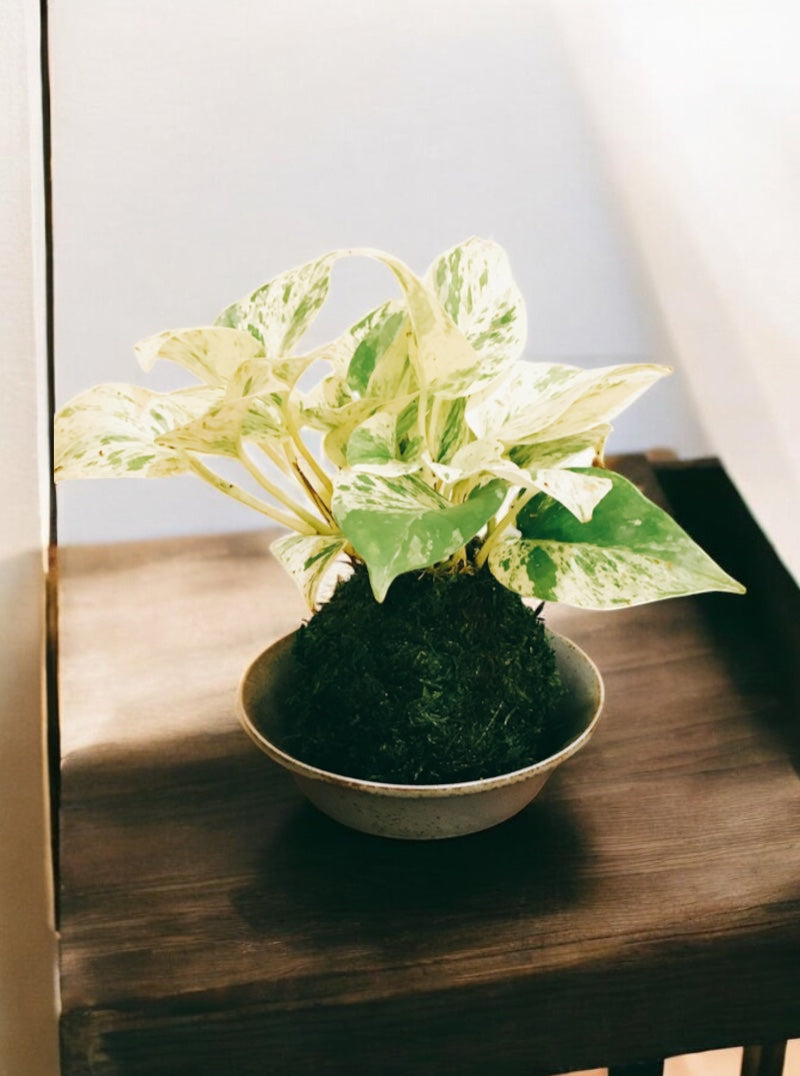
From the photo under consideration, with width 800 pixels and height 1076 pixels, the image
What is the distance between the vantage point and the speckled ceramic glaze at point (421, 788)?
1.72 ft


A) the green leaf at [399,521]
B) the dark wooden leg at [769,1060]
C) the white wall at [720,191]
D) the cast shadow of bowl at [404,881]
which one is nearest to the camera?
the green leaf at [399,521]

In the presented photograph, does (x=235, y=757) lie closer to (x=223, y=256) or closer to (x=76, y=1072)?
(x=76, y=1072)

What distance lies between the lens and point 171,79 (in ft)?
3.01

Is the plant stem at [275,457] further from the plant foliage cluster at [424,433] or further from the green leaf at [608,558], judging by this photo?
the green leaf at [608,558]

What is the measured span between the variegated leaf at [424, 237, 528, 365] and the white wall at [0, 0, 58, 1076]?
0.38 meters

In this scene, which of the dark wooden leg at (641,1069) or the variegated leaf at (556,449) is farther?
the dark wooden leg at (641,1069)

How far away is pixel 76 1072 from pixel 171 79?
2.53ft

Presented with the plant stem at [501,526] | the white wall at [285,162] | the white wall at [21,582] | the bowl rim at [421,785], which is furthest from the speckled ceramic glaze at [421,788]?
the white wall at [285,162]

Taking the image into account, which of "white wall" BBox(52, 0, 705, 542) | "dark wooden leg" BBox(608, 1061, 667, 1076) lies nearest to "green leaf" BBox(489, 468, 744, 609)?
"dark wooden leg" BBox(608, 1061, 667, 1076)

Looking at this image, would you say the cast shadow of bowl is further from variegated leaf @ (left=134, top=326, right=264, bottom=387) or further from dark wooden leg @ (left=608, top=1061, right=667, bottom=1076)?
variegated leaf @ (left=134, top=326, right=264, bottom=387)

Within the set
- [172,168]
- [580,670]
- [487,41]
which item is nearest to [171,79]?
[172,168]

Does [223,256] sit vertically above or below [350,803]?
above

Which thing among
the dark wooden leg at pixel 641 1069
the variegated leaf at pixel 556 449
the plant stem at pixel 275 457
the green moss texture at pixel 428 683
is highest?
the variegated leaf at pixel 556 449

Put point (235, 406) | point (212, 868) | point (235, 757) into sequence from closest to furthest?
1. point (235, 406)
2. point (212, 868)
3. point (235, 757)
